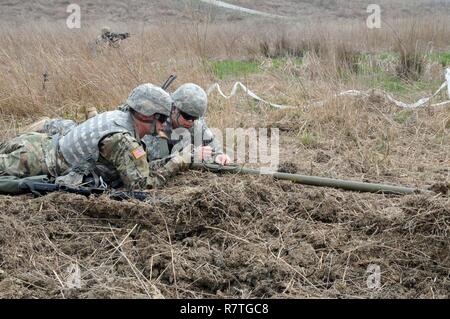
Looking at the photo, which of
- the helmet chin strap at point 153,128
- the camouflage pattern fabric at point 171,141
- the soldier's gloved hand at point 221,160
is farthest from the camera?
the camouflage pattern fabric at point 171,141

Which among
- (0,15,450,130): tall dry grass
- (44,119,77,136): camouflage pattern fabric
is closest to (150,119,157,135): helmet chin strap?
(44,119,77,136): camouflage pattern fabric

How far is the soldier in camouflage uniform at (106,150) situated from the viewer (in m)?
4.19

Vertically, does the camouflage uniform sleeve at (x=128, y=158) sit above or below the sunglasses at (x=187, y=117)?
below

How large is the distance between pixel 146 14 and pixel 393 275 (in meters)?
22.0

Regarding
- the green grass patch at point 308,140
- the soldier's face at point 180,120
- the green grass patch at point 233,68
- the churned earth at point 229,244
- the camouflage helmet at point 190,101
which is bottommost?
the green grass patch at point 233,68

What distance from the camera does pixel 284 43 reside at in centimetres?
1273

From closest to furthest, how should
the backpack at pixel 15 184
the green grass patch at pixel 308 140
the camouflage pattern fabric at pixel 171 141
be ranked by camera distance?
1. the backpack at pixel 15 184
2. the camouflage pattern fabric at pixel 171 141
3. the green grass patch at pixel 308 140

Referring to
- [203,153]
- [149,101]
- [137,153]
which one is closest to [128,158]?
[137,153]

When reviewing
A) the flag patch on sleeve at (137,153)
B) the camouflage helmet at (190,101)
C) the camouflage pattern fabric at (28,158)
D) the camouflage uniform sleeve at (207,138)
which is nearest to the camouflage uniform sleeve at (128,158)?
the flag patch on sleeve at (137,153)

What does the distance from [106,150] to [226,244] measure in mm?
1200

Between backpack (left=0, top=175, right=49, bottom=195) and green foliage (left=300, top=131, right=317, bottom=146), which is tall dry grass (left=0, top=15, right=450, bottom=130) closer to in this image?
green foliage (left=300, top=131, right=317, bottom=146)

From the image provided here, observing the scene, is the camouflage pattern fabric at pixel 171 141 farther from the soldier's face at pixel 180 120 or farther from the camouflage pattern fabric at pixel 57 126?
the camouflage pattern fabric at pixel 57 126
